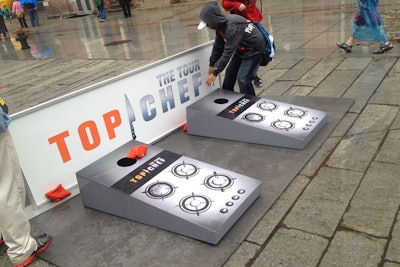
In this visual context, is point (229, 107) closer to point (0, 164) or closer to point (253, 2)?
point (253, 2)

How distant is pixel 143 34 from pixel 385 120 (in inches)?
414

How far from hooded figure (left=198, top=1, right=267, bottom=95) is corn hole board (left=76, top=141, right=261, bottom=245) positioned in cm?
163

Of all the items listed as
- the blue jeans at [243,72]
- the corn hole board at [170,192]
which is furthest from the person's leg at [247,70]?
the corn hole board at [170,192]

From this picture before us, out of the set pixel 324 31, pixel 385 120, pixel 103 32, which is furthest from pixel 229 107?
pixel 103 32

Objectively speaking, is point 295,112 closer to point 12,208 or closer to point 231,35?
point 231,35

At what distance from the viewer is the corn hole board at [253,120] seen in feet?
13.3

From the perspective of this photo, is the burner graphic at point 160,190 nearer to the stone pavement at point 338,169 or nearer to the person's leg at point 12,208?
the stone pavement at point 338,169

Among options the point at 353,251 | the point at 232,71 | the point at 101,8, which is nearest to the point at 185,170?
the point at 353,251

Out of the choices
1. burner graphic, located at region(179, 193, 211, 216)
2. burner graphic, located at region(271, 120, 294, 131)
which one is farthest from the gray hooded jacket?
burner graphic, located at region(179, 193, 211, 216)

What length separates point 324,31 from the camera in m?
9.12

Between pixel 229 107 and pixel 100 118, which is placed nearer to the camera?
pixel 100 118

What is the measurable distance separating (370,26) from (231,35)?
3557 millimetres

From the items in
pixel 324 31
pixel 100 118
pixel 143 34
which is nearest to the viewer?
pixel 100 118

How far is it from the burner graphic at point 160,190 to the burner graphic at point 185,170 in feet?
0.56
